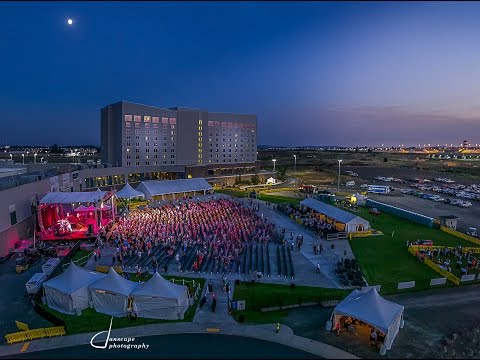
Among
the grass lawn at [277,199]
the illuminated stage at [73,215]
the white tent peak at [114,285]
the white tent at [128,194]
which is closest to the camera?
the white tent peak at [114,285]

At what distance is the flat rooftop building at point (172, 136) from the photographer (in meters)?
65.9

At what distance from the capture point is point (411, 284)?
21.2m

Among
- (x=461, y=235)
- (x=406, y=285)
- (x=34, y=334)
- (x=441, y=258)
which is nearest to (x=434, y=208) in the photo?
(x=461, y=235)

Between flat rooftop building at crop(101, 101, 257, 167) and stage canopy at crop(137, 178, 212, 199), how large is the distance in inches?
580

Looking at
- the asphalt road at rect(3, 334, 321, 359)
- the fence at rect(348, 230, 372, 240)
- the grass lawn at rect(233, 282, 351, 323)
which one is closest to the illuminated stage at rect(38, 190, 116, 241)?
the grass lawn at rect(233, 282, 351, 323)

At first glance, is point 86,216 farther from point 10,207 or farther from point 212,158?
point 212,158

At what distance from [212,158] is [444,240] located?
5999cm

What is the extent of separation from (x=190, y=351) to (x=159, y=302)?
155 inches

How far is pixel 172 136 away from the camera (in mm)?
73438

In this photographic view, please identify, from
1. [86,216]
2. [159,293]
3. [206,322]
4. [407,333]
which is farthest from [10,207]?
[407,333]

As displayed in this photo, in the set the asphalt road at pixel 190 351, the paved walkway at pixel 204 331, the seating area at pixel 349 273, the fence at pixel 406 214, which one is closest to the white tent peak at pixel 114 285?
the paved walkway at pixel 204 331

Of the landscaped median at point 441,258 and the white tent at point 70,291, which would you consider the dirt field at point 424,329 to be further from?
the white tent at point 70,291

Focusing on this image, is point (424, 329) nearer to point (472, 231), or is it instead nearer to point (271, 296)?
point (271, 296)

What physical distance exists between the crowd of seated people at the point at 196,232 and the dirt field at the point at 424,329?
28.2ft
